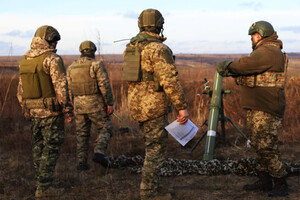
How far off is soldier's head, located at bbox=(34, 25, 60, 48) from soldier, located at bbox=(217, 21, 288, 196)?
75.7 inches

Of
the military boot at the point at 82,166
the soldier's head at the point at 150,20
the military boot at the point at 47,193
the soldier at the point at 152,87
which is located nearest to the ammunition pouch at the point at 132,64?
the soldier at the point at 152,87

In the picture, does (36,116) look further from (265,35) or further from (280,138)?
(280,138)

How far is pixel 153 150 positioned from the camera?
12.7ft

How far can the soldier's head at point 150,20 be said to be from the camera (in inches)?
148

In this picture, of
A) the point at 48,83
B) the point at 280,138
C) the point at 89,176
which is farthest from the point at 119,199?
the point at 280,138

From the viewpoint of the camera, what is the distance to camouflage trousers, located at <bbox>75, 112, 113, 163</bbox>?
5938mm

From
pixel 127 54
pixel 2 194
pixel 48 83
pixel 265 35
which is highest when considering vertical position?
pixel 265 35

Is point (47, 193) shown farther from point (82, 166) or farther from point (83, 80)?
point (83, 80)

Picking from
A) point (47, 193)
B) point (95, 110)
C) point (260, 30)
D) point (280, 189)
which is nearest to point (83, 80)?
point (95, 110)

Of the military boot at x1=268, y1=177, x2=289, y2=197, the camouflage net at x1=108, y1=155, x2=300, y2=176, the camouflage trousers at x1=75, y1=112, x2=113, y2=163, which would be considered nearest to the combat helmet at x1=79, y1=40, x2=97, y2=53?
the camouflage trousers at x1=75, y1=112, x2=113, y2=163

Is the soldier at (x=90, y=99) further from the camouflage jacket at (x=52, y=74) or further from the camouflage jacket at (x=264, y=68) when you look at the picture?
the camouflage jacket at (x=264, y=68)

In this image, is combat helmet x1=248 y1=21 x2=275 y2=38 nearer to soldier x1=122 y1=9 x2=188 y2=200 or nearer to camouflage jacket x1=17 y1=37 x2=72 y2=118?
soldier x1=122 y1=9 x2=188 y2=200

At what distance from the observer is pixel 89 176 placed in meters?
5.50

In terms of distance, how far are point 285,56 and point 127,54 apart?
1.76 meters
